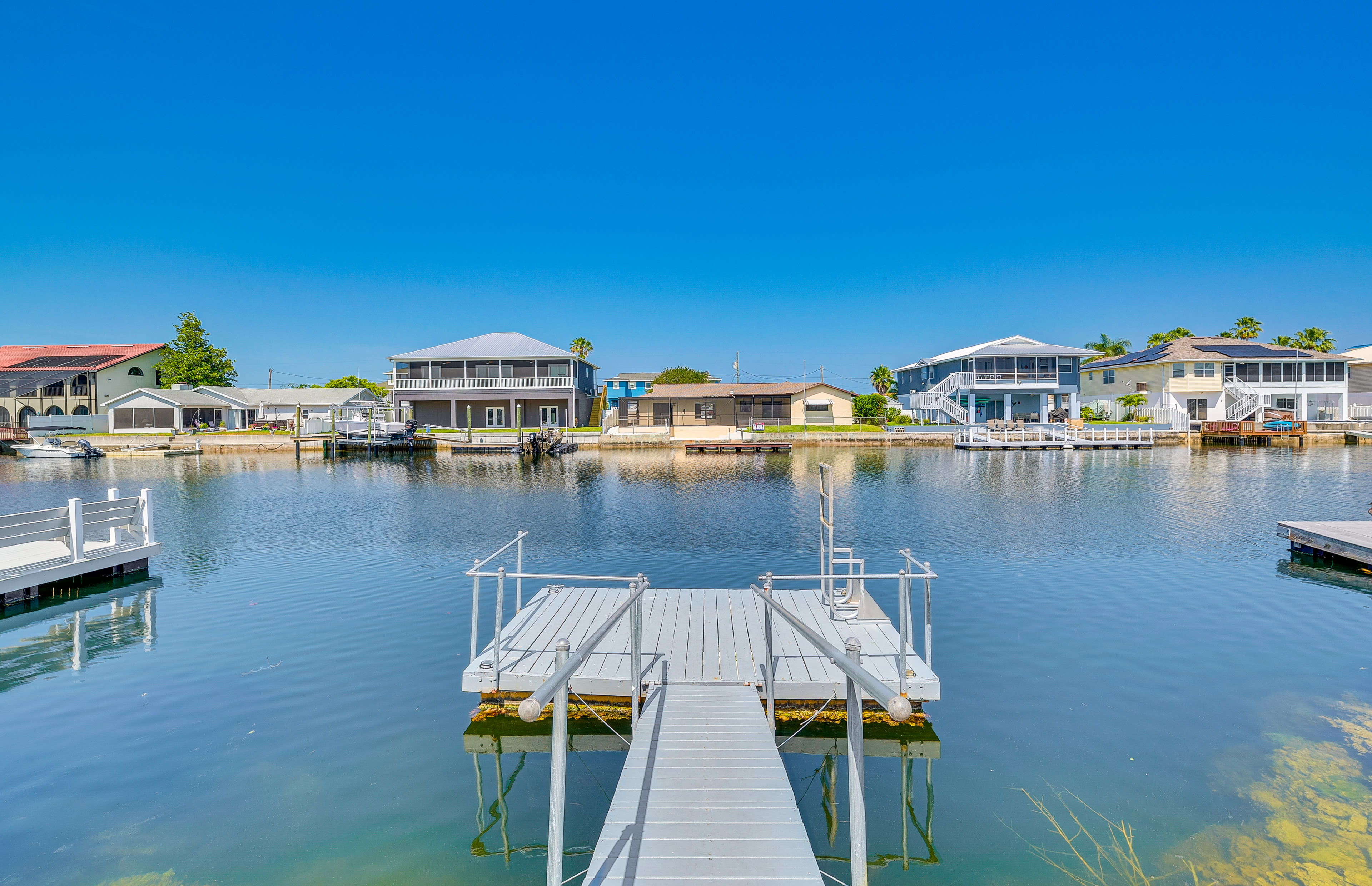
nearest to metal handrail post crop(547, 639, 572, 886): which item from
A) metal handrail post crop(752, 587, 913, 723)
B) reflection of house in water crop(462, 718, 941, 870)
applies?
metal handrail post crop(752, 587, 913, 723)

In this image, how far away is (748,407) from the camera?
2653 inches

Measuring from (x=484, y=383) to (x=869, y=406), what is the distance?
36597mm

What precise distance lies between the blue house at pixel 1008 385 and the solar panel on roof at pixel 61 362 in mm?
81562

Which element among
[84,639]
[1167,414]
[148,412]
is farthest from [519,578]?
[148,412]

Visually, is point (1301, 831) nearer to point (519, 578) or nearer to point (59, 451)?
point (519, 578)

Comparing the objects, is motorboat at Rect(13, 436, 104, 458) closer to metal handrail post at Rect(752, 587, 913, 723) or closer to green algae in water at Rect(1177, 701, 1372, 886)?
metal handrail post at Rect(752, 587, 913, 723)

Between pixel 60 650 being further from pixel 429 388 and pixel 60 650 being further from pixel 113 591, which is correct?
pixel 429 388

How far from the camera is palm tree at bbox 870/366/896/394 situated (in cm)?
8981

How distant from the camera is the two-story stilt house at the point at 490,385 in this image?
64.6m

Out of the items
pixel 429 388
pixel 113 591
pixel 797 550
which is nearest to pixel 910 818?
pixel 797 550

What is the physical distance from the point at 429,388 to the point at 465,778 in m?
62.1

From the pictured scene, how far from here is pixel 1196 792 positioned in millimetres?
6574

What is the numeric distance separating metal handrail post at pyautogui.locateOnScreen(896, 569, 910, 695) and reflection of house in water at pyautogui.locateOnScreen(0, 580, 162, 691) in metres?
10.9

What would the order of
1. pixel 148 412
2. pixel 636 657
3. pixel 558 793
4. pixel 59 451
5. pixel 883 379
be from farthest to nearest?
pixel 883 379 → pixel 148 412 → pixel 59 451 → pixel 636 657 → pixel 558 793
